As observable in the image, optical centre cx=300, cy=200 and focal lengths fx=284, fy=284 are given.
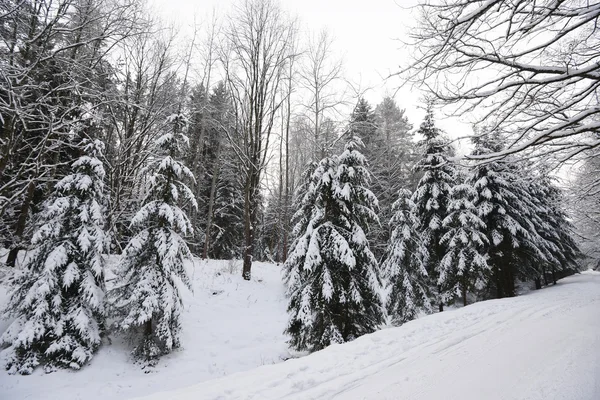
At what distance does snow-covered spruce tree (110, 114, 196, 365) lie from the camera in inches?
305

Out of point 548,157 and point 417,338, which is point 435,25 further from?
point 417,338

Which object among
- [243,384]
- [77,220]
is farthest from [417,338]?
[77,220]

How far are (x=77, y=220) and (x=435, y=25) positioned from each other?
958 cm

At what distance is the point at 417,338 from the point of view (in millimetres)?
5742

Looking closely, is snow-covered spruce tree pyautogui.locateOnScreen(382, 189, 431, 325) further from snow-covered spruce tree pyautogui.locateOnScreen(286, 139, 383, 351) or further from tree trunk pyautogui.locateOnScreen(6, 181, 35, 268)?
tree trunk pyautogui.locateOnScreen(6, 181, 35, 268)

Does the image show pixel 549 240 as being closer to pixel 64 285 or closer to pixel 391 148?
pixel 391 148

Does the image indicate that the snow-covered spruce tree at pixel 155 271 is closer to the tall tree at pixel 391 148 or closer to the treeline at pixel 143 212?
the treeline at pixel 143 212

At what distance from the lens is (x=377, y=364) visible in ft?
14.3

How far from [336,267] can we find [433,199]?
8.94m

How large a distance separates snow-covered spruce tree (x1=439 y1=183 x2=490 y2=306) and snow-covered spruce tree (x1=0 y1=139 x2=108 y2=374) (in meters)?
14.1

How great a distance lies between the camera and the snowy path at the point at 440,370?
3.39 meters

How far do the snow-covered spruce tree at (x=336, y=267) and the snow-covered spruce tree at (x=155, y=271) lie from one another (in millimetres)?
3398

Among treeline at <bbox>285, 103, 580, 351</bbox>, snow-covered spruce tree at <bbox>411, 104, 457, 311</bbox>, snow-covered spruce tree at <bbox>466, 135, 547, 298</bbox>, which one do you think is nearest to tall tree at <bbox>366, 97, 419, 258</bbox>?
snow-covered spruce tree at <bbox>466, 135, 547, 298</bbox>

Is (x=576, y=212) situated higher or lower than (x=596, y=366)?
higher
